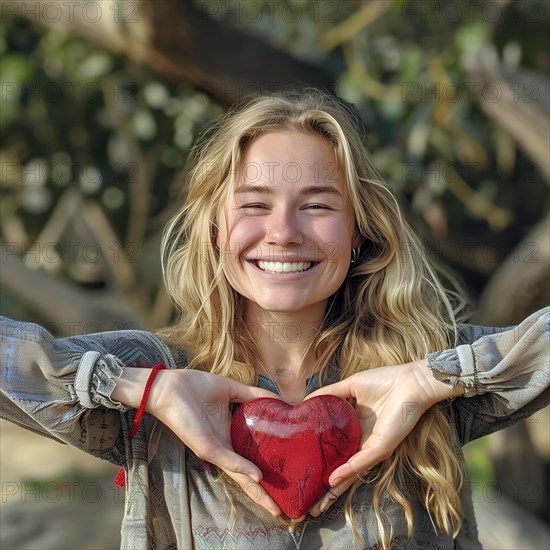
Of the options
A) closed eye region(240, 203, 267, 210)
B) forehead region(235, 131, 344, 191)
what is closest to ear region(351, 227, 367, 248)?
forehead region(235, 131, 344, 191)

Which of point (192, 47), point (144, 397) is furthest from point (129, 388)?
point (192, 47)

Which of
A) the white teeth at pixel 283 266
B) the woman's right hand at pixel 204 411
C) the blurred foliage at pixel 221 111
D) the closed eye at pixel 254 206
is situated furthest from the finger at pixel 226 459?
the blurred foliage at pixel 221 111

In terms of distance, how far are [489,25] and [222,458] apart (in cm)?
282

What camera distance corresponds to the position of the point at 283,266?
1908 mm

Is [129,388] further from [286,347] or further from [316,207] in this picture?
[316,207]

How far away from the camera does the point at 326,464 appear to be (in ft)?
6.07

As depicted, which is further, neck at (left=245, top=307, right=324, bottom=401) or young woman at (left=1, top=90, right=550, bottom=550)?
neck at (left=245, top=307, right=324, bottom=401)

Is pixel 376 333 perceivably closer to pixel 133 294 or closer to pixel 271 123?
pixel 271 123

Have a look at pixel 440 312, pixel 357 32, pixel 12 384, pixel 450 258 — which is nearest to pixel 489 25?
pixel 357 32

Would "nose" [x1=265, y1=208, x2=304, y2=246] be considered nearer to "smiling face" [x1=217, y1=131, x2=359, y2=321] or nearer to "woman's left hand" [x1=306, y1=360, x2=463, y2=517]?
"smiling face" [x1=217, y1=131, x2=359, y2=321]

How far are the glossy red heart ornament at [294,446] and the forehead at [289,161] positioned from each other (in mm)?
439

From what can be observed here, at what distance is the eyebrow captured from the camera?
6.28ft

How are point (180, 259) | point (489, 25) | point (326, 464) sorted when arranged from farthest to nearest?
point (489, 25), point (180, 259), point (326, 464)

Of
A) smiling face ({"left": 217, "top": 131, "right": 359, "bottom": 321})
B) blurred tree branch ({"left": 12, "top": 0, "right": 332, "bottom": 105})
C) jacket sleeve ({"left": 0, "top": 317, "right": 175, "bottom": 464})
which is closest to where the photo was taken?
jacket sleeve ({"left": 0, "top": 317, "right": 175, "bottom": 464})
